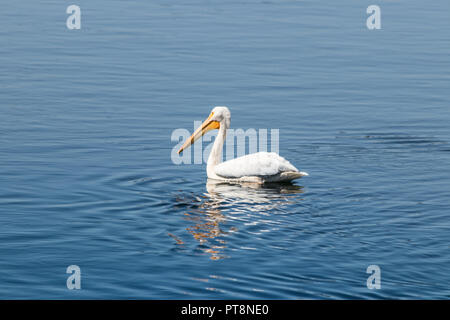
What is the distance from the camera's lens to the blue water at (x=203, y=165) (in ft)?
42.1

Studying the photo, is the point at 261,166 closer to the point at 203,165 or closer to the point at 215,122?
the point at 215,122

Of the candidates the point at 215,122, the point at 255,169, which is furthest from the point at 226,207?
the point at 215,122

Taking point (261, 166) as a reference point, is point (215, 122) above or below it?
above

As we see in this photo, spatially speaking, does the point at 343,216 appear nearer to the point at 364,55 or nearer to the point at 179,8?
the point at 364,55

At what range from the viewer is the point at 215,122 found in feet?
65.1

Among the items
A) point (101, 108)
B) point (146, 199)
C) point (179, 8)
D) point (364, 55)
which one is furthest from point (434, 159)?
point (179, 8)

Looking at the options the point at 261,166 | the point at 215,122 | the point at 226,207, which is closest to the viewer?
the point at 226,207

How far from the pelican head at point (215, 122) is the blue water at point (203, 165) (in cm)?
65

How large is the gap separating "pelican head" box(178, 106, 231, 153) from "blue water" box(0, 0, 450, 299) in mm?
654

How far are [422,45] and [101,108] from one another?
14.1 metres

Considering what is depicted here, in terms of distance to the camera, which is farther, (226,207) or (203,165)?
(203,165)

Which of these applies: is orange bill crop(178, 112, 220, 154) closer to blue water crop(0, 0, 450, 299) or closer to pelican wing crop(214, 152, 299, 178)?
blue water crop(0, 0, 450, 299)

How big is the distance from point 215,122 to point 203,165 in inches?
41.1

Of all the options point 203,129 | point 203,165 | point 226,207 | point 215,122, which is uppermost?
point 215,122
